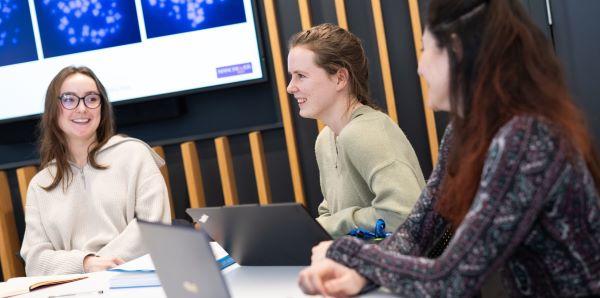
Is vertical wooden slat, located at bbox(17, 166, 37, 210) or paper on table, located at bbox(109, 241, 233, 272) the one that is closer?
paper on table, located at bbox(109, 241, 233, 272)

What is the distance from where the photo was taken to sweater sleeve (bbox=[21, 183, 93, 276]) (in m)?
2.86

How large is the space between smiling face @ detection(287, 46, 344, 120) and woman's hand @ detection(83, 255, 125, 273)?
890 millimetres

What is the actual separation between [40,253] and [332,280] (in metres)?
2.03

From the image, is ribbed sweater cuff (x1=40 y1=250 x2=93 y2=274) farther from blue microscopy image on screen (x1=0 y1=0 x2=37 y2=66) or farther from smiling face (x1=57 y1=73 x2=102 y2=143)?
blue microscopy image on screen (x1=0 y1=0 x2=37 y2=66)

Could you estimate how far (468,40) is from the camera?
4.32ft

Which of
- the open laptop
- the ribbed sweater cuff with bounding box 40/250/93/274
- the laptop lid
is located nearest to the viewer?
the laptop lid

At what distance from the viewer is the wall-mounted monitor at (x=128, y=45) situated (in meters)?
3.59

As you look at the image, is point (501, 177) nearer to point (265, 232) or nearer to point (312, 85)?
point (265, 232)

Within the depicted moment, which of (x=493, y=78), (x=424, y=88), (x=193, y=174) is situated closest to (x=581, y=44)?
(x=424, y=88)

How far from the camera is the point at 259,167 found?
3584 millimetres

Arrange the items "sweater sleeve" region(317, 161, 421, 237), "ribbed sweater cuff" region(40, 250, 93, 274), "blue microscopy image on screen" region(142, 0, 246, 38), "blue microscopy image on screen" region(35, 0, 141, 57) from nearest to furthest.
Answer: "sweater sleeve" region(317, 161, 421, 237) → "ribbed sweater cuff" region(40, 250, 93, 274) → "blue microscopy image on screen" region(142, 0, 246, 38) → "blue microscopy image on screen" region(35, 0, 141, 57)

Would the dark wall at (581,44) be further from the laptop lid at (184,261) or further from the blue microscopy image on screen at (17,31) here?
the blue microscopy image on screen at (17,31)

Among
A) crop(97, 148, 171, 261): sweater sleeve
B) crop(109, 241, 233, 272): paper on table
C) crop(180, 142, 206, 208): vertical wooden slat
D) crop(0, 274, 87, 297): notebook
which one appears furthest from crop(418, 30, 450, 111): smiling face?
crop(180, 142, 206, 208): vertical wooden slat

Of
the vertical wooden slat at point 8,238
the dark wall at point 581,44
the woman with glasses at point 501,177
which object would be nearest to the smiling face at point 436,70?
the woman with glasses at point 501,177
